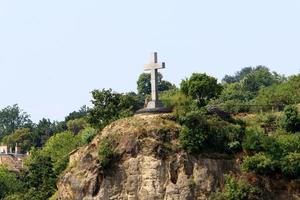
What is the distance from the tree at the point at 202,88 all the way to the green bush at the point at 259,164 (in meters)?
6.73

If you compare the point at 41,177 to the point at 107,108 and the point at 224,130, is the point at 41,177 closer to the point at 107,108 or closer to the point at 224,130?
the point at 107,108

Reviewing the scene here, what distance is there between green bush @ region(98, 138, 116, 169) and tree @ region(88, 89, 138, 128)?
694 cm

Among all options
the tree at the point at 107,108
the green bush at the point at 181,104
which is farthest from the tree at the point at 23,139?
the green bush at the point at 181,104

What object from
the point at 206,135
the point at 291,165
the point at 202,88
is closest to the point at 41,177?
the point at 202,88

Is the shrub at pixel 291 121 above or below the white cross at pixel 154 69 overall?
below

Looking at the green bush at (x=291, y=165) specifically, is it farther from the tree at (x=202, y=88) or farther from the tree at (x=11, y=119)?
the tree at (x=11, y=119)

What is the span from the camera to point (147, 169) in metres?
50.4

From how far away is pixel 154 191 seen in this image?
49.8 m

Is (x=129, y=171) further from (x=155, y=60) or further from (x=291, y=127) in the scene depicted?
(x=291, y=127)

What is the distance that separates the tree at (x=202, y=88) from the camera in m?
55.2

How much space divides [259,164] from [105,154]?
9216 millimetres

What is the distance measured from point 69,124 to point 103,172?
227 feet

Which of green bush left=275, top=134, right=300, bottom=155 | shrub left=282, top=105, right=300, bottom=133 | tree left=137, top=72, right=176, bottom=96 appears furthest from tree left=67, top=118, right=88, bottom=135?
green bush left=275, top=134, right=300, bottom=155

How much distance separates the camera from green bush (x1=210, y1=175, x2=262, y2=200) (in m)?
47.5
